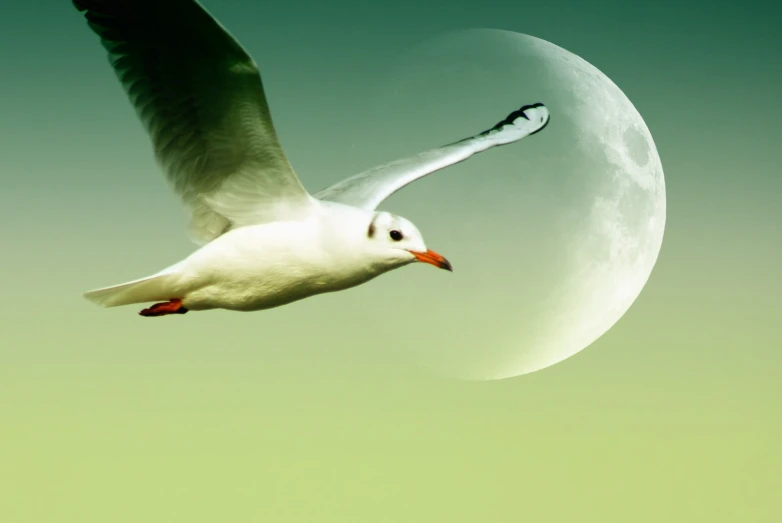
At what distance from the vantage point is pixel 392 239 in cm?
623

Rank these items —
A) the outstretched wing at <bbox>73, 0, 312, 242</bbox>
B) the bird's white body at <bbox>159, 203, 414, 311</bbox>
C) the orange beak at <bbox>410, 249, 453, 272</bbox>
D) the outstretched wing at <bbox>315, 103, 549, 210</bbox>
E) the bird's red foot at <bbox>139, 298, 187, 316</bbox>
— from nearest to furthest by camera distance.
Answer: the outstretched wing at <bbox>73, 0, 312, 242</bbox>
the bird's white body at <bbox>159, 203, 414, 311</bbox>
the orange beak at <bbox>410, 249, 453, 272</bbox>
the bird's red foot at <bbox>139, 298, 187, 316</bbox>
the outstretched wing at <bbox>315, 103, 549, 210</bbox>

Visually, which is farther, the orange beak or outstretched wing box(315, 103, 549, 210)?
outstretched wing box(315, 103, 549, 210)

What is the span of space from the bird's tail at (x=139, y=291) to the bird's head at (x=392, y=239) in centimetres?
129

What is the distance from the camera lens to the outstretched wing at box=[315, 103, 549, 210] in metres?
7.54

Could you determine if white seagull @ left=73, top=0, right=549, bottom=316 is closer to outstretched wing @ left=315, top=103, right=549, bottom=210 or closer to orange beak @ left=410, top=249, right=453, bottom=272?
orange beak @ left=410, top=249, right=453, bottom=272

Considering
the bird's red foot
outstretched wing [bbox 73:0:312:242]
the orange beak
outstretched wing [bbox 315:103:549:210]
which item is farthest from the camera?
outstretched wing [bbox 315:103:549:210]

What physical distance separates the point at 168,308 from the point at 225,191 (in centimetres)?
89

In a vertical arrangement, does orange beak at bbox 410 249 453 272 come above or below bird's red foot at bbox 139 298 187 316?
above

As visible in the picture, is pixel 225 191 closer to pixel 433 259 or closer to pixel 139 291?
pixel 139 291

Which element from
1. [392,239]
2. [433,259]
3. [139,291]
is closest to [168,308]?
[139,291]

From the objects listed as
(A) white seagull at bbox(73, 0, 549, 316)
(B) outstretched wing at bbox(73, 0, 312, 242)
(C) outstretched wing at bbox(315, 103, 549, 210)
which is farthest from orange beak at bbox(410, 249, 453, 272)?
(C) outstretched wing at bbox(315, 103, 549, 210)

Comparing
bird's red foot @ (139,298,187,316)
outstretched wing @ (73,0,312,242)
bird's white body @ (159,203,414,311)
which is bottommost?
bird's red foot @ (139,298,187,316)

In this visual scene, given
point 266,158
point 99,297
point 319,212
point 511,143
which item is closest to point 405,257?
point 319,212

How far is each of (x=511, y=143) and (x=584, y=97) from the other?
2.01 meters
